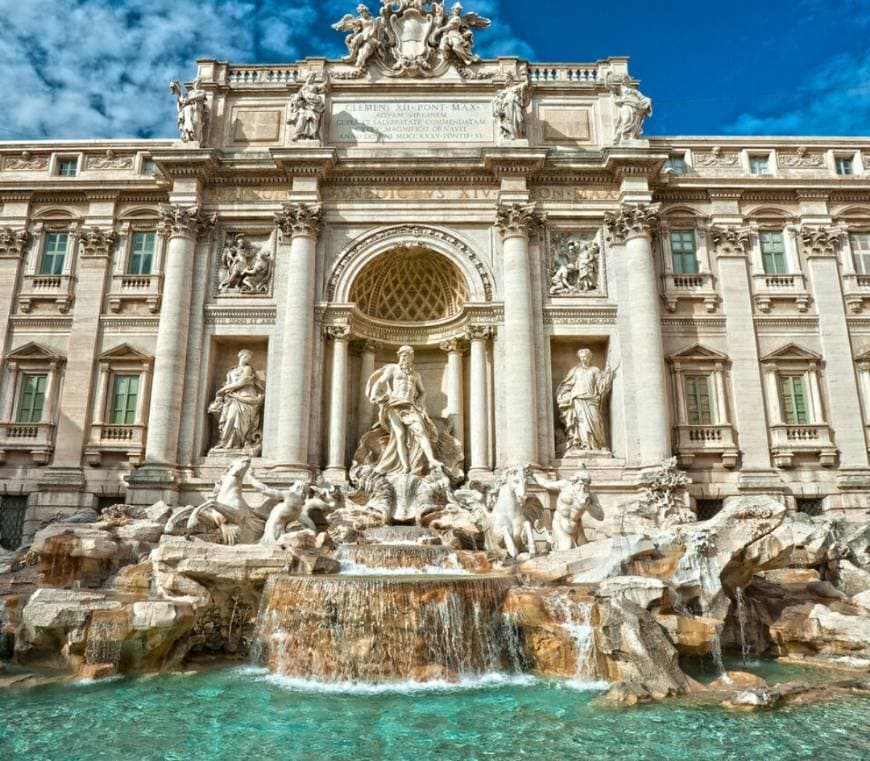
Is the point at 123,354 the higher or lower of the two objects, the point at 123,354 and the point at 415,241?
the lower

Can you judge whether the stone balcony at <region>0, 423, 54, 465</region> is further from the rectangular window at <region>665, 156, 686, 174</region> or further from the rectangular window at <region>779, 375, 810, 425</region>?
the rectangular window at <region>779, 375, 810, 425</region>

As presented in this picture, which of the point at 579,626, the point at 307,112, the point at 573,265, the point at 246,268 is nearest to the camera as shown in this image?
the point at 579,626

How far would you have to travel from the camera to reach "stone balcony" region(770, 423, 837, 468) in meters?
19.1

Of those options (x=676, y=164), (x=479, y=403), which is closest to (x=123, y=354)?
(x=479, y=403)

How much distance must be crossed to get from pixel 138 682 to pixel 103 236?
15.9 meters

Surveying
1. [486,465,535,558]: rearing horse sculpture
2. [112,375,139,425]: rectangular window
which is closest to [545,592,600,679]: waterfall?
[486,465,535,558]: rearing horse sculpture

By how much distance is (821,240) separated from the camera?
69.0 feet

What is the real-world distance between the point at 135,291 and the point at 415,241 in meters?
9.09

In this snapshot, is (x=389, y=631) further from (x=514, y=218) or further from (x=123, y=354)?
(x=123, y=354)

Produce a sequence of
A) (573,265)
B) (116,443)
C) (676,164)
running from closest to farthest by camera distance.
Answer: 1. (116,443)
2. (573,265)
3. (676,164)

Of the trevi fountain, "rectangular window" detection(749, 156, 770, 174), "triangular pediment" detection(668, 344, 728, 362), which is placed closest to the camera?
the trevi fountain

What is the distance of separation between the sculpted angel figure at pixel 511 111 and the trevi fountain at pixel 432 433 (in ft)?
0.31

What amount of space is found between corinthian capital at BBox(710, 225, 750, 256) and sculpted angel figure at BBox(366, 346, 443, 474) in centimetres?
1071

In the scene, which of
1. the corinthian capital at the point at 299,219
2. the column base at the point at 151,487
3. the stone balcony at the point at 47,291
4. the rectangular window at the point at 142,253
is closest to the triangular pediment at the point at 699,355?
the corinthian capital at the point at 299,219
